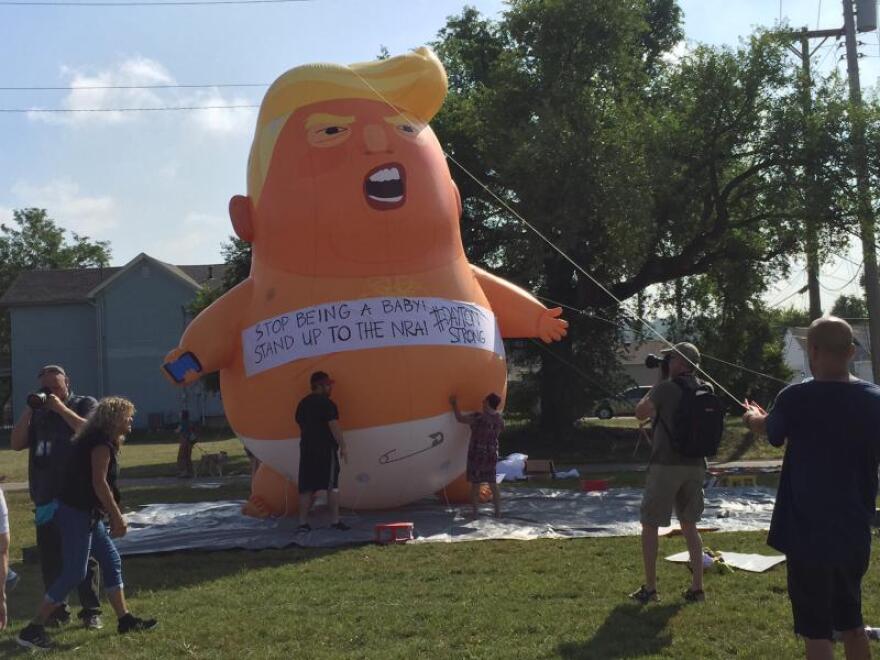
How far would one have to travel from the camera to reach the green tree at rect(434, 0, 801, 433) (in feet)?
53.7

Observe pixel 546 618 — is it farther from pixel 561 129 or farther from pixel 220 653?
pixel 561 129

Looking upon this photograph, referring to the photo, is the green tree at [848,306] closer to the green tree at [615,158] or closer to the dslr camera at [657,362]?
the green tree at [615,158]

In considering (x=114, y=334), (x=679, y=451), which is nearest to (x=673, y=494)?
(x=679, y=451)

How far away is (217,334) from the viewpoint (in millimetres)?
9906

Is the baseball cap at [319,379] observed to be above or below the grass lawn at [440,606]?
above

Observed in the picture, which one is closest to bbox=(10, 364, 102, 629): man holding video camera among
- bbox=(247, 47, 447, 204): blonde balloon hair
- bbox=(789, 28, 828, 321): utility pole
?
bbox=(247, 47, 447, 204): blonde balloon hair

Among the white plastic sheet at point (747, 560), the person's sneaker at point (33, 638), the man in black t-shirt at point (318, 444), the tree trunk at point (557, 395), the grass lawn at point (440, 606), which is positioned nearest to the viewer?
the grass lawn at point (440, 606)

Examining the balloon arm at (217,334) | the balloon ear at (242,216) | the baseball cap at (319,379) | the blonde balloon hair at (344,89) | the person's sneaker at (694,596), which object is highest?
the blonde balloon hair at (344,89)

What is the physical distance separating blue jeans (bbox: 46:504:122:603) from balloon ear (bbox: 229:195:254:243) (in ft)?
16.5

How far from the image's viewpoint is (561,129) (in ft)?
53.8

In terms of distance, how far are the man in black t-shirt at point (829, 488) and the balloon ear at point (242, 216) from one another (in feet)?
24.2

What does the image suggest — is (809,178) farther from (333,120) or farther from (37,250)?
(37,250)

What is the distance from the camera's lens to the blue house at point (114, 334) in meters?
39.8

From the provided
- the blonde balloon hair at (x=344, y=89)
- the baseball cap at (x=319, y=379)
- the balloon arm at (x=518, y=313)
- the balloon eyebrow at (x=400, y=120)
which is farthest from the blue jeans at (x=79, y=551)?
the balloon arm at (x=518, y=313)
